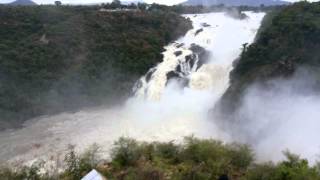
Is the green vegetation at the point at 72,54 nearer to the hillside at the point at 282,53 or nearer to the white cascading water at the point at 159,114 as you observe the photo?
the white cascading water at the point at 159,114

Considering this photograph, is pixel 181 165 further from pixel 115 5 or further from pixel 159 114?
pixel 115 5

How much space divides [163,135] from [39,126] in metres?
12.6

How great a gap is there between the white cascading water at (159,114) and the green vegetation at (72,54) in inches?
81.9

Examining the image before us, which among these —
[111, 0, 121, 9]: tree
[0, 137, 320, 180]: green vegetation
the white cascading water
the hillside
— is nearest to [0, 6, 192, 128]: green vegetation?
the white cascading water

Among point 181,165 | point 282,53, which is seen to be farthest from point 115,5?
point 181,165

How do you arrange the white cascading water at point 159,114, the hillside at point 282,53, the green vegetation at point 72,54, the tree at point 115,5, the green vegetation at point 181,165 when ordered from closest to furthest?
the green vegetation at point 181,165 < the white cascading water at point 159,114 < the hillside at point 282,53 < the green vegetation at point 72,54 < the tree at point 115,5

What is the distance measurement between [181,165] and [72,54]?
1354 inches

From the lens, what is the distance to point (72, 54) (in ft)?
192

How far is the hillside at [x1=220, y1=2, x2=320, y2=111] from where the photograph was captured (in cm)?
4109

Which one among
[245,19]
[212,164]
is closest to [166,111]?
[212,164]

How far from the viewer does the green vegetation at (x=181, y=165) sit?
23.6 m

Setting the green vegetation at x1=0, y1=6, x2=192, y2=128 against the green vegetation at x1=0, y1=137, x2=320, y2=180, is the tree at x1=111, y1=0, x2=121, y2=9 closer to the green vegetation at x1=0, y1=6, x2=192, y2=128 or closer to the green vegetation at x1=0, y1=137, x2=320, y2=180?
the green vegetation at x1=0, y1=6, x2=192, y2=128

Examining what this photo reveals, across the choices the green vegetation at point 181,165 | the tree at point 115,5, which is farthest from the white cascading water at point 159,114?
the tree at point 115,5

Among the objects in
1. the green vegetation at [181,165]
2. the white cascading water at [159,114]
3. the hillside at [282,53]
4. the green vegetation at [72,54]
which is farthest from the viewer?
the green vegetation at [72,54]
